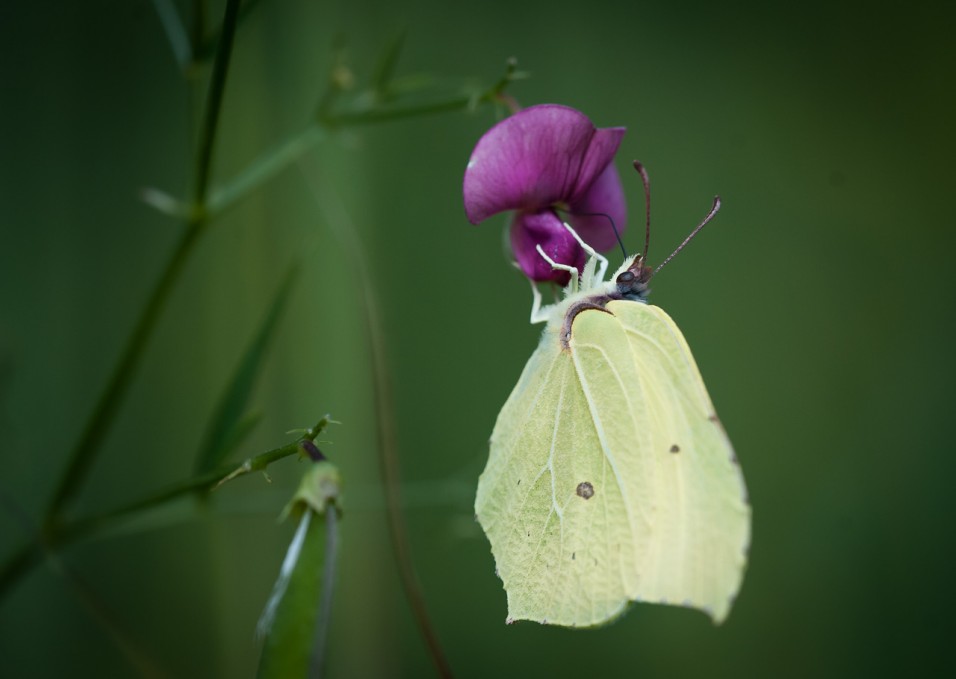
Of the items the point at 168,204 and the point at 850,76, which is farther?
the point at 850,76

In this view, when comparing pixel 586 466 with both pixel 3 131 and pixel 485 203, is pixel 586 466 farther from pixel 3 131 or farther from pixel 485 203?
pixel 3 131

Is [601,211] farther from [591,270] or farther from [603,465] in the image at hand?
[603,465]

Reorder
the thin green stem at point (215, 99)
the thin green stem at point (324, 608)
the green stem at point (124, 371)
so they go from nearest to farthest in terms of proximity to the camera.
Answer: the thin green stem at point (324, 608) < the thin green stem at point (215, 99) < the green stem at point (124, 371)

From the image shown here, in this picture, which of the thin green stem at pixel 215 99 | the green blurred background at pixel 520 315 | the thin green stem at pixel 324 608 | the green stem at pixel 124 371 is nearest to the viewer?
the thin green stem at pixel 324 608

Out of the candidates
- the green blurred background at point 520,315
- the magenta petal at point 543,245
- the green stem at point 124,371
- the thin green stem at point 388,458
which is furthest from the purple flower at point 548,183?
the green blurred background at point 520,315

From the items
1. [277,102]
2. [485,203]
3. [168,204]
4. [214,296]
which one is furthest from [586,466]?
[277,102]

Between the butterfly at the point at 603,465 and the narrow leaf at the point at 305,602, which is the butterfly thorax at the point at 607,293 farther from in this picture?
the narrow leaf at the point at 305,602
